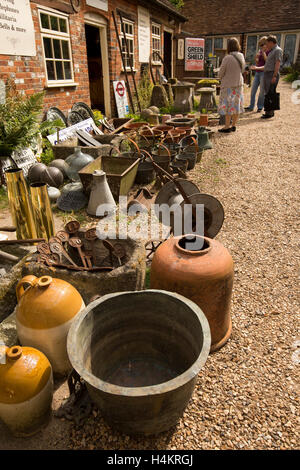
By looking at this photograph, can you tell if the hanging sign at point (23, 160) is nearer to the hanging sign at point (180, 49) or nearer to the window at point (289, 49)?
the hanging sign at point (180, 49)

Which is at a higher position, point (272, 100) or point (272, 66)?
point (272, 66)

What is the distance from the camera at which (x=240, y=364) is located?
7.60 ft

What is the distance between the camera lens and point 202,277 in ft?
7.24

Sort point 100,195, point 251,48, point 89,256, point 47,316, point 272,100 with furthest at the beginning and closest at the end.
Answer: point 251,48 → point 272,100 → point 100,195 → point 89,256 → point 47,316

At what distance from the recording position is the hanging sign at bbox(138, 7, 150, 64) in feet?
35.4

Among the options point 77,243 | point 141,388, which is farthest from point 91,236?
point 141,388

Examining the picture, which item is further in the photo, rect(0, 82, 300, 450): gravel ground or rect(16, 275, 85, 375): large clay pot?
rect(16, 275, 85, 375): large clay pot

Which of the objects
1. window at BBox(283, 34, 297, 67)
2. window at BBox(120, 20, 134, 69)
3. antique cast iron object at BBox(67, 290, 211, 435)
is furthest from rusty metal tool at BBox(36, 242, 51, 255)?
window at BBox(283, 34, 297, 67)

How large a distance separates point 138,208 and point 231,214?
133cm

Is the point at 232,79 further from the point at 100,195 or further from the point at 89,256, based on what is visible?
the point at 89,256

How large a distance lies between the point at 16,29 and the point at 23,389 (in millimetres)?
5560

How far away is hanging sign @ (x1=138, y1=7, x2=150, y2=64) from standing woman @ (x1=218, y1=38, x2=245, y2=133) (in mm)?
4213

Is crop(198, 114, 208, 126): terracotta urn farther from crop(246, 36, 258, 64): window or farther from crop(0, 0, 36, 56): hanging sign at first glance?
crop(246, 36, 258, 64): window

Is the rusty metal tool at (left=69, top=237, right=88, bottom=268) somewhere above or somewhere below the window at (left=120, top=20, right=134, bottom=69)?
below
